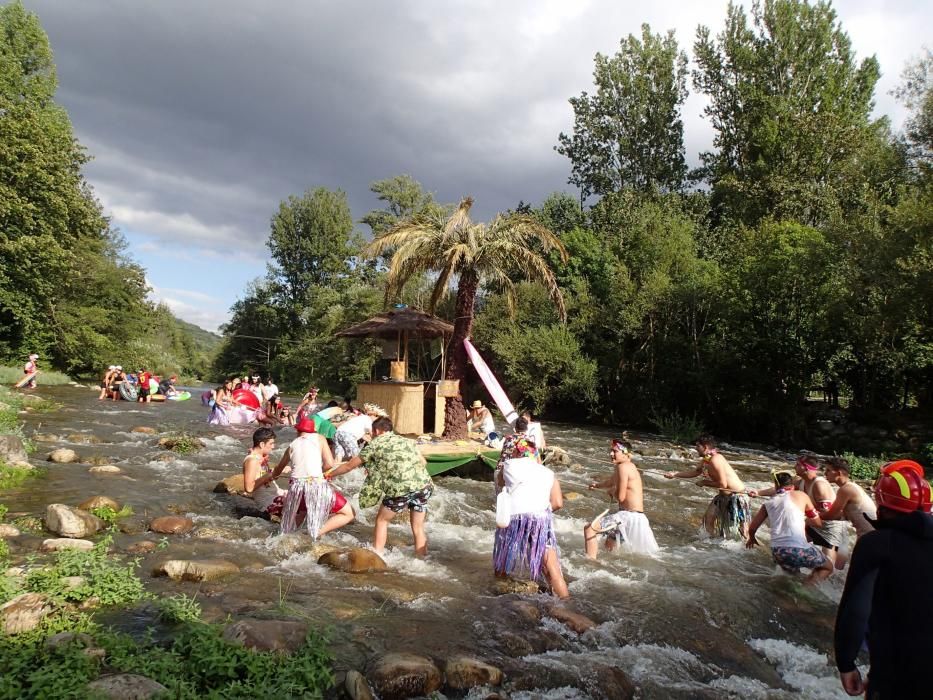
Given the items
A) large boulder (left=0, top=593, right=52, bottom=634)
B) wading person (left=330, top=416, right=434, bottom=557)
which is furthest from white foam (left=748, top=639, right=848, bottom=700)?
large boulder (left=0, top=593, right=52, bottom=634)

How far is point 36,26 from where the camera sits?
32.4m

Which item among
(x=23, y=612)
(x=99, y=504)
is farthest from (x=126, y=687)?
(x=99, y=504)

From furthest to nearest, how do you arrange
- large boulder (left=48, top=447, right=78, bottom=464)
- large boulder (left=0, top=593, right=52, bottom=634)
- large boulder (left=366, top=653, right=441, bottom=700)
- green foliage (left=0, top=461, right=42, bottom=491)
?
1. large boulder (left=48, top=447, right=78, bottom=464)
2. green foliage (left=0, top=461, right=42, bottom=491)
3. large boulder (left=366, top=653, right=441, bottom=700)
4. large boulder (left=0, top=593, right=52, bottom=634)

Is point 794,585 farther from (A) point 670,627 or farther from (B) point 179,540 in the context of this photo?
(B) point 179,540

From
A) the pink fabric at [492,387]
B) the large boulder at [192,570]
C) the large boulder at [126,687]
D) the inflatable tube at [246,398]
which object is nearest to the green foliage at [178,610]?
the large boulder at [192,570]

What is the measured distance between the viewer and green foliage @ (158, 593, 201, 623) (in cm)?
493

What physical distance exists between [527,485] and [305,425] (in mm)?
2884

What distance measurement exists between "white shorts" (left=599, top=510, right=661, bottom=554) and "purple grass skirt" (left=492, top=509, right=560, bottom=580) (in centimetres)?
180

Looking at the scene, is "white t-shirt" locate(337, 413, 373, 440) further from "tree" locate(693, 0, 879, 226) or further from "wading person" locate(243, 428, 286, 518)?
"tree" locate(693, 0, 879, 226)

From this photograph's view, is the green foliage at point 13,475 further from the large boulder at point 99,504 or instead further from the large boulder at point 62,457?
the large boulder at point 99,504

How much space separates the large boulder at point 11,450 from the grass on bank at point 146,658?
641 centimetres

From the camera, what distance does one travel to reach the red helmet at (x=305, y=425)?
7520mm

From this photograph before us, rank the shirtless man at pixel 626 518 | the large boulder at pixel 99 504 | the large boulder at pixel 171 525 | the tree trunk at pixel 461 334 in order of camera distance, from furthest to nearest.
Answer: the tree trunk at pixel 461 334
the large boulder at pixel 99 504
the shirtless man at pixel 626 518
the large boulder at pixel 171 525

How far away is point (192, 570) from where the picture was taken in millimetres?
6180
